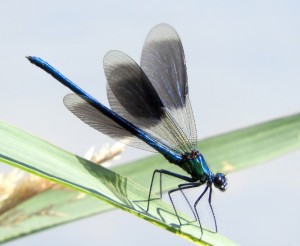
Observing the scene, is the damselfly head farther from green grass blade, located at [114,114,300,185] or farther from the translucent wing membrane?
the translucent wing membrane

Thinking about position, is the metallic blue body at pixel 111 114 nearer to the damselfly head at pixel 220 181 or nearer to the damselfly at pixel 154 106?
the damselfly at pixel 154 106

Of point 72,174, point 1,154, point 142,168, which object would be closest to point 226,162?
point 142,168

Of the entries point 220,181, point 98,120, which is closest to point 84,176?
point 98,120

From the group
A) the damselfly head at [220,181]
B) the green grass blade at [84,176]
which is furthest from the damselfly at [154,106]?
the green grass blade at [84,176]

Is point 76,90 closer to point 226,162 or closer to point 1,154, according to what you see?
point 226,162

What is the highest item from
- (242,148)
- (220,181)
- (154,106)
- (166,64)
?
(166,64)

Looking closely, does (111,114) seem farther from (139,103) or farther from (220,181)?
(220,181)

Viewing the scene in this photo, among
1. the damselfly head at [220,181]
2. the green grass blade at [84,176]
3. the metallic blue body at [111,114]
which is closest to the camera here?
the green grass blade at [84,176]
